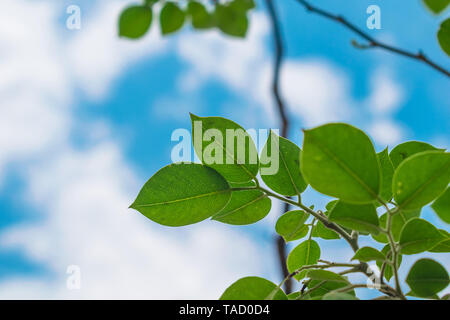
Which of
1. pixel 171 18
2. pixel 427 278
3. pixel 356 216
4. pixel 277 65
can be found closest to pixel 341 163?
pixel 356 216

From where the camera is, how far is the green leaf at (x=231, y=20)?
0.93m

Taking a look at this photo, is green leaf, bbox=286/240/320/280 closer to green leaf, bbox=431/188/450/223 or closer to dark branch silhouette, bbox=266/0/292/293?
green leaf, bbox=431/188/450/223

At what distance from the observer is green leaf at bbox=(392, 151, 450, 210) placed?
327 mm

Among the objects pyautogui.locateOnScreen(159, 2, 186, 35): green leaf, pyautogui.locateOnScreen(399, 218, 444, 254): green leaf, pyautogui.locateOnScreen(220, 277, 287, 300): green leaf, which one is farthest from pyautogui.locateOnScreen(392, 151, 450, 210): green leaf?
pyautogui.locateOnScreen(159, 2, 186, 35): green leaf

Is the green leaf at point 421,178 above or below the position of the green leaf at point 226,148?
below

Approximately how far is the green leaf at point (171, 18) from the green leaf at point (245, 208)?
46cm

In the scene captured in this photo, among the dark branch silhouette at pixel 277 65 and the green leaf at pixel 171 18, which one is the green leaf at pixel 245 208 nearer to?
the green leaf at pixel 171 18

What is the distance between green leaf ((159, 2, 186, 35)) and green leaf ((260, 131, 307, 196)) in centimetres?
45

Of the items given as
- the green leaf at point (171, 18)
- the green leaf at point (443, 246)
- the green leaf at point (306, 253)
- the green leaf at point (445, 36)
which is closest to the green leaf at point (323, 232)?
the green leaf at point (306, 253)

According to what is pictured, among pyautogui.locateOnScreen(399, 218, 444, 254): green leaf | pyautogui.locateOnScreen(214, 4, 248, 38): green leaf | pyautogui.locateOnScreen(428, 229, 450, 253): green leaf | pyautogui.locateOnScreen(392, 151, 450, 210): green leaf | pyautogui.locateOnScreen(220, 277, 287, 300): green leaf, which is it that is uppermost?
pyautogui.locateOnScreen(214, 4, 248, 38): green leaf

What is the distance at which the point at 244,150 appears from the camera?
41cm
